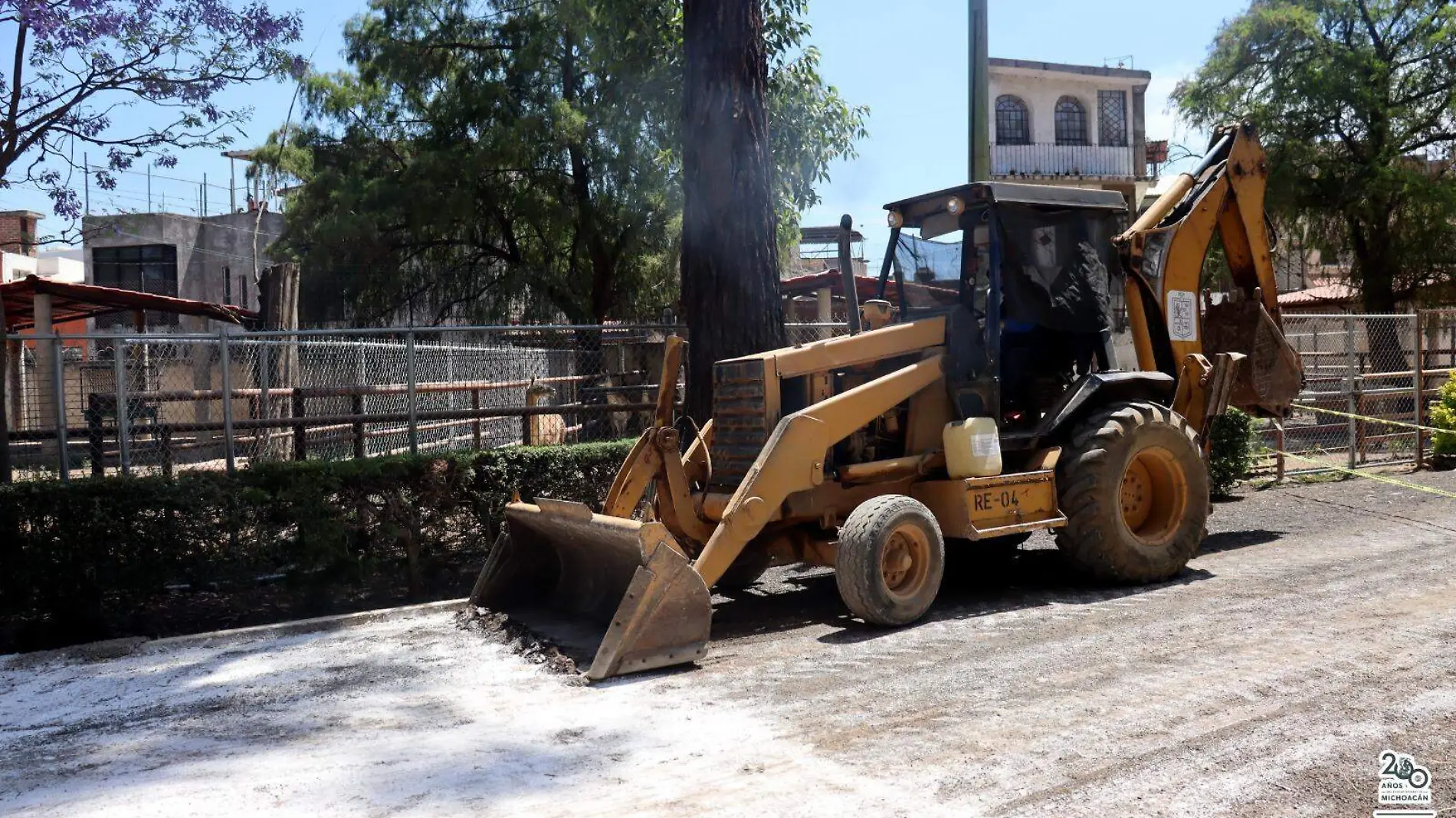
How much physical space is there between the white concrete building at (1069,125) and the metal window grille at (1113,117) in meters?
0.02

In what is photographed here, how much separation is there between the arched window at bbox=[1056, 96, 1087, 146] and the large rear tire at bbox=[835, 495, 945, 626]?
1224 inches

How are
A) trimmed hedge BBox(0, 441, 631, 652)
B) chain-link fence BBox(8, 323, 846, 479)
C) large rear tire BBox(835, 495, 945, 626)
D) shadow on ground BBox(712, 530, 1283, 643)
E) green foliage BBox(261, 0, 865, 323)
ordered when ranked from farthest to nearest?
green foliage BBox(261, 0, 865, 323) < chain-link fence BBox(8, 323, 846, 479) < trimmed hedge BBox(0, 441, 631, 652) < shadow on ground BBox(712, 530, 1283, 643) < large rear tire BBox(835, 495, 945, 626)

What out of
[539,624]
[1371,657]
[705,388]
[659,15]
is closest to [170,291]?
[659,15]

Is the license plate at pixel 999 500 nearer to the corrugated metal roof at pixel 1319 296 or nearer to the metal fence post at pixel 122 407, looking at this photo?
the metal fence post at pixel 122 407

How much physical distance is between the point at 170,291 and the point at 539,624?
33.9 meters

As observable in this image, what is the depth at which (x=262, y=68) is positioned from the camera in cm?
983

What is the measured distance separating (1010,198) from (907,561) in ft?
8.93

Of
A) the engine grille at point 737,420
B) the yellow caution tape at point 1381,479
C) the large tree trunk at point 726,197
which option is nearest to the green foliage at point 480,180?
the large tree trunk at point 726,197

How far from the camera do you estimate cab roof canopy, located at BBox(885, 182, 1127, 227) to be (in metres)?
8.16

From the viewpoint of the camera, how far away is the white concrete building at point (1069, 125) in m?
34.9

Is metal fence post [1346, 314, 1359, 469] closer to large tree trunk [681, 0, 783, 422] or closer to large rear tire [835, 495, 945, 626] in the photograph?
large tree trunk [681, 0, 783, 422]

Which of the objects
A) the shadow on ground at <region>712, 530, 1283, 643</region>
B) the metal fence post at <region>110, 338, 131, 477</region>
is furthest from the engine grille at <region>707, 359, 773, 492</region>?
the metal fence post at <region>110, 338, 131, 477</region>

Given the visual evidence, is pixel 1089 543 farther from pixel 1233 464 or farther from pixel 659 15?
pixel 659 15

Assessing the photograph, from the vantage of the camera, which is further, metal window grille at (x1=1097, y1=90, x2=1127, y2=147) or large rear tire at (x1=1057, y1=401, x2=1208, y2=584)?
metal window grille at (x1=1097, y1=90, x2=1127, y2=147)
